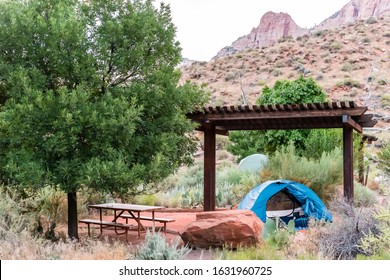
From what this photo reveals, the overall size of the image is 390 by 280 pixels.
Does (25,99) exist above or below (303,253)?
above

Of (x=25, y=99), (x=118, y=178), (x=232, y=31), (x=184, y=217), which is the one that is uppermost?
(x=232, y=31)

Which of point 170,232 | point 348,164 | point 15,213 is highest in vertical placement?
point 348,164

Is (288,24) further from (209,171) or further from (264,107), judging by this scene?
(264,107)

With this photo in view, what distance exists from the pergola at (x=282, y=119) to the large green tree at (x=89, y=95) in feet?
6.21

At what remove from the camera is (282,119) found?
1216cm

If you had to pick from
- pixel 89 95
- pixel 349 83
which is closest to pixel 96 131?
pixel 89 95

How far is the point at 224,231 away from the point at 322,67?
30.6 m

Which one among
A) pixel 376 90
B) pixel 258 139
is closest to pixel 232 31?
pixel 376 90

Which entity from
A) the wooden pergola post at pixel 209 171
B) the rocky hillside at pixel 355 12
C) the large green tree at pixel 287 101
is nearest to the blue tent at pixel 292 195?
the wooden pergola post at pixel 209 171

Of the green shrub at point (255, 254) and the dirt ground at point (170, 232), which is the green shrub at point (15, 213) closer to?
the dirt ground at point (170, 232)

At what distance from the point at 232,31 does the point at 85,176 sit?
47832 mm

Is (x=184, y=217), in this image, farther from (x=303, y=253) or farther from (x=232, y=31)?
(x=232, y=31)

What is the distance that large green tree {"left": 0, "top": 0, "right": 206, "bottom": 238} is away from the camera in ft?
27.0

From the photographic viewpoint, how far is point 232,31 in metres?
54.6
